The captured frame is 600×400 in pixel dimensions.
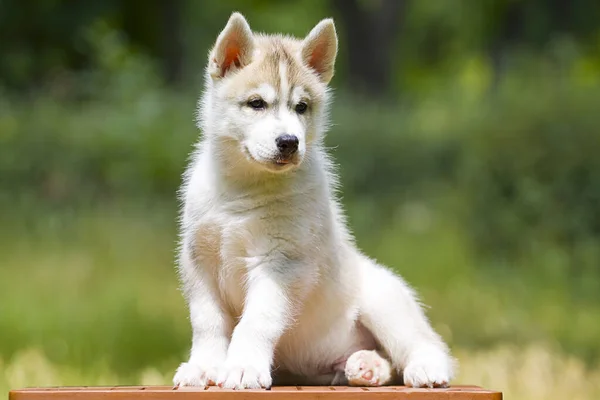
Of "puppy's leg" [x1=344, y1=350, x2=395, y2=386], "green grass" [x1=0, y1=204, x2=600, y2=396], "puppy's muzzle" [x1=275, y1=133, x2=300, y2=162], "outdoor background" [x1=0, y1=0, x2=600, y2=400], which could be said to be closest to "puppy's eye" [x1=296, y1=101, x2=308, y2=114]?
"puppy's muzzle" [x1=275, y1=133, x2=300, y2=162]

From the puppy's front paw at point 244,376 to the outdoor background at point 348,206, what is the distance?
2.58m

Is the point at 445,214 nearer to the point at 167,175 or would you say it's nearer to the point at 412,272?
the point at 412,272

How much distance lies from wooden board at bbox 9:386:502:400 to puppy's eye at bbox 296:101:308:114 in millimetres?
1474

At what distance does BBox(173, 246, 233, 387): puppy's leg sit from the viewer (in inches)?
201

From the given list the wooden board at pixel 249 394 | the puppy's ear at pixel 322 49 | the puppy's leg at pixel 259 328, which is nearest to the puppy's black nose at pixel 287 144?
the puppy's leg at pixel 259 328

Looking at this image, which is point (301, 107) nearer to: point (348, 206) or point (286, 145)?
point (286, 145)

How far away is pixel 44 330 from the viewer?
937 cm

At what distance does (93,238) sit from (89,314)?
8.45 ft

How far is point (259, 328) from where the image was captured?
5008mm

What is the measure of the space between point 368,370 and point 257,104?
4.86ft

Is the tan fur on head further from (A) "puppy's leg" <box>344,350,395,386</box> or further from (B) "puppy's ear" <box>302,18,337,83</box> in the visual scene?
A: (A) "puppy's leg" <box>344,350,395,386</box>

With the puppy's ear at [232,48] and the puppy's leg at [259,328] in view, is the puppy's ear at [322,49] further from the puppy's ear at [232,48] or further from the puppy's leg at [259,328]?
the puppy's leg at [259,328]

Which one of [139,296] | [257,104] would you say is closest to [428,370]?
[257,104]

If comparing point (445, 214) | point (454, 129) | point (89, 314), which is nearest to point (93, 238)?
point (89, 314)
